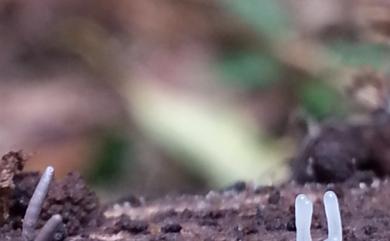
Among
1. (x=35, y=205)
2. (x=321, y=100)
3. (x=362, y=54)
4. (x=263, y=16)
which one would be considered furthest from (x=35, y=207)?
(x=263, y=16)

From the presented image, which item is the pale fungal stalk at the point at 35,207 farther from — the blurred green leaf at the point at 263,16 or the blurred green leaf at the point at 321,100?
the blurred green leaf at the point at 263,16

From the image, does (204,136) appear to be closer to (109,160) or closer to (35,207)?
(109,160)

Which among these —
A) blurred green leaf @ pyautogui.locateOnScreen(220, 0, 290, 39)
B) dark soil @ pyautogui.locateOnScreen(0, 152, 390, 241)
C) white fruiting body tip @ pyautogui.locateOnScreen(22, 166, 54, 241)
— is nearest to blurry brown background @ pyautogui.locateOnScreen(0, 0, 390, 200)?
blurred green leaf @ pyautogui.locateOnScreen(220, 0, 290, 39)

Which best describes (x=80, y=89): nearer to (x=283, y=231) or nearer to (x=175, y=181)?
(x=175, y=181)

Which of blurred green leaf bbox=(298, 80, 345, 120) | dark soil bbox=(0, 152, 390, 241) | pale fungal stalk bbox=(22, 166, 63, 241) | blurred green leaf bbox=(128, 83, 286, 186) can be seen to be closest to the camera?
pale fungal stalk bbox=(22, 166, 63, 241)

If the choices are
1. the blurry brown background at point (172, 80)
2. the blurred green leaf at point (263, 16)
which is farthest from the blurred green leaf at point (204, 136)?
the blurred green leaf at point (263, 16)

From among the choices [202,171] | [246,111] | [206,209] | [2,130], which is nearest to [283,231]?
[206,209]

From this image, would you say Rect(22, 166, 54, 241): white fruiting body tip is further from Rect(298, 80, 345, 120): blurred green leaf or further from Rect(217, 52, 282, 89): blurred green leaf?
Rect(217, 52, 282, 89): blurred green leaf
